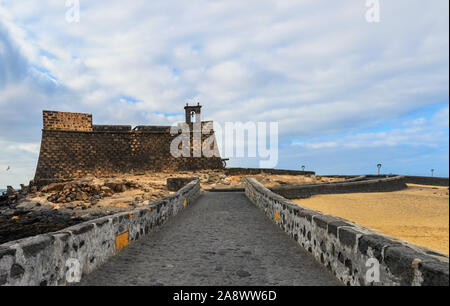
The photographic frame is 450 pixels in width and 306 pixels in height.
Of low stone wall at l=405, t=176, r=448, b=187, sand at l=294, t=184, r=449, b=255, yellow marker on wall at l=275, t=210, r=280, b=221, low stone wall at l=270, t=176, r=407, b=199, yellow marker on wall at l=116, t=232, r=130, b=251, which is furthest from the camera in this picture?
low stone wall at l=405, t=176, r=448, b=187

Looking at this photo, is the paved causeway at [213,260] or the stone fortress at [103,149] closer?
the paved causeway at [213,260]

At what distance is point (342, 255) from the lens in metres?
3.21

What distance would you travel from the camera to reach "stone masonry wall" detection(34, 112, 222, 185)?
24.5 meters

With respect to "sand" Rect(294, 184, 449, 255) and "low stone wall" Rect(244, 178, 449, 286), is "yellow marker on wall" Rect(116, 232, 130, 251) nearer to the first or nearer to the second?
"low stone wall" Rect(244, 178, 449, 286)

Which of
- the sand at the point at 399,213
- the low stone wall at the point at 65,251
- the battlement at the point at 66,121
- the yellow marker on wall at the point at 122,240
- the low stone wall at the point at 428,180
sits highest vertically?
the battlement at the point at 66,121

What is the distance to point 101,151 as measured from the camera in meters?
26.0

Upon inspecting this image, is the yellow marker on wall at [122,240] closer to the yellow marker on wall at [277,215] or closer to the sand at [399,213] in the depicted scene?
the yellow marker on wall at [277,215]

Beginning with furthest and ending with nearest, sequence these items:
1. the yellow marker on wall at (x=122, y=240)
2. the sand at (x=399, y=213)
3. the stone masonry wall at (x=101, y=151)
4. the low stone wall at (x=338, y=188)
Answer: the stone masonry wall at (x=101, y=151), the low stone wall at (x=338, y=188), the sand at (x=399, y=213), the yellow marker on wall at (x=122, y=240)

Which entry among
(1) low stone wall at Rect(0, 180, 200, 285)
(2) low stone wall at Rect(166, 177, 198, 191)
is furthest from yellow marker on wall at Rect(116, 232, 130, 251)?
(2) low stone wall at Rect(166, 177, 198, 191)

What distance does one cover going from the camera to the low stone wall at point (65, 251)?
238cm

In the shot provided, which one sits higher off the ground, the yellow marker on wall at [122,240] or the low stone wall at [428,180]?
the yellow marker on wall at [122,240]

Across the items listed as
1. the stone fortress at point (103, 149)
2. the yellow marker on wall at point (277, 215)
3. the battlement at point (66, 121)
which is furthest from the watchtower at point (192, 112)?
the yellow marker on wall at point (277, 215)
